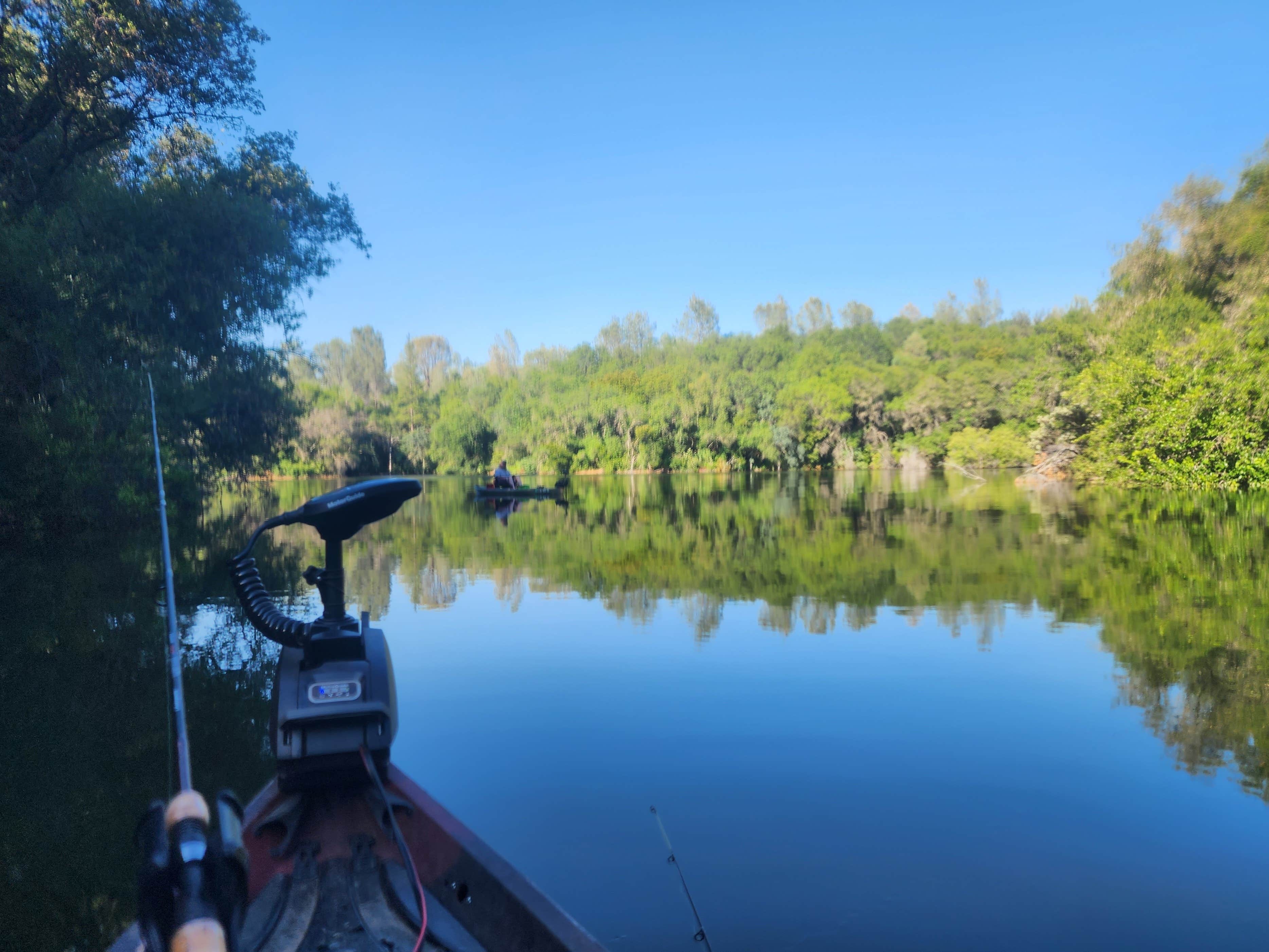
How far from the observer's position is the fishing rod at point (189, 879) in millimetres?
1390

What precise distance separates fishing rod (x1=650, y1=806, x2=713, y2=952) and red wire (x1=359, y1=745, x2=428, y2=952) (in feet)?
2.68

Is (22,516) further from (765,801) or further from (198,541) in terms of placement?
(765,801)

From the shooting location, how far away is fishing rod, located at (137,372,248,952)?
4.56ft

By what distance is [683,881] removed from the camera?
336 centimetres

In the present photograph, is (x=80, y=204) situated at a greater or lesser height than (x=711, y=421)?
greater

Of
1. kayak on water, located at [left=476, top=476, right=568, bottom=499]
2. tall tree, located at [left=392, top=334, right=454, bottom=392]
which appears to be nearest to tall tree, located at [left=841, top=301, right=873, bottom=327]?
tall tree, located at [left=392, top=334, right=454, bottom=392]

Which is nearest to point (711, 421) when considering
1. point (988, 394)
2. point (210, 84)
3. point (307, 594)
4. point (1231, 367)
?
point (988, 394)

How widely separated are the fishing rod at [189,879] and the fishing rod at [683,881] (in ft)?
4.83

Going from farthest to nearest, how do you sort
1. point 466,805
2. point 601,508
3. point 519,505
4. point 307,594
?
point 519,505 → point 601,508 → point 307,594 → point 466,805

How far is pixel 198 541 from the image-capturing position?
52.1 ft

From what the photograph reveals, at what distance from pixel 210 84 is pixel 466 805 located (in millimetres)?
16505

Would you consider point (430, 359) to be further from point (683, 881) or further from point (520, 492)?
point (683, 881)

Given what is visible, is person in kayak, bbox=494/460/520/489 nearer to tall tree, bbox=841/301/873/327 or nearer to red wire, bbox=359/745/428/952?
red wire, bbox=359/745/428/952

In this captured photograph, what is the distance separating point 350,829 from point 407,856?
0.67m
